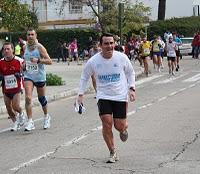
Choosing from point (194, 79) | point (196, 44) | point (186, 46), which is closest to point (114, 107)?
point (194, 79)

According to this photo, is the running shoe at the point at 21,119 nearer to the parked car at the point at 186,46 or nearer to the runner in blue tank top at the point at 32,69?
the runner in blue tank top at the point at 32,69

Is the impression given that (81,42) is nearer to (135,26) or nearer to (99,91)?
(135,26)

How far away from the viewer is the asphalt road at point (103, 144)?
25.7 ft

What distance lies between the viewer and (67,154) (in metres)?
8.78

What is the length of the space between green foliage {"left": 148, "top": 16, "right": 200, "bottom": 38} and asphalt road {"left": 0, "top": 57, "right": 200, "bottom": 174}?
3171 centimetres

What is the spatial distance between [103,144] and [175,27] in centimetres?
3814

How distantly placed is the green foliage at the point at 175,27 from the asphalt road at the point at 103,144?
31714mm

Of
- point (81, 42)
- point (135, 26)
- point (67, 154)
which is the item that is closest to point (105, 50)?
point (67, 154)

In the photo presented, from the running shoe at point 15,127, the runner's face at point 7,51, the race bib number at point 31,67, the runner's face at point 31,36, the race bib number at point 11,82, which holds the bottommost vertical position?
the running shoe at point 15,127

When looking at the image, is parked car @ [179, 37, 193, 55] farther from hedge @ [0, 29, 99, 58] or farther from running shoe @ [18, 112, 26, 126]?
running shoe @ [18, 112, 26, 126]

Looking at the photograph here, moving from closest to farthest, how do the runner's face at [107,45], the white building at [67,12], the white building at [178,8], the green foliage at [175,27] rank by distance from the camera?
the runner's face at [107,45] < the green foliage at [175,27] < the white building at [67,12] < the white building at [178,8]

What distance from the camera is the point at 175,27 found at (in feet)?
153

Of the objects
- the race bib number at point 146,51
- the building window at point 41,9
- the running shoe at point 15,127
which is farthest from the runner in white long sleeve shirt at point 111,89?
the building window at point 41,9

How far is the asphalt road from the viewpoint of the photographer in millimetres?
7820
